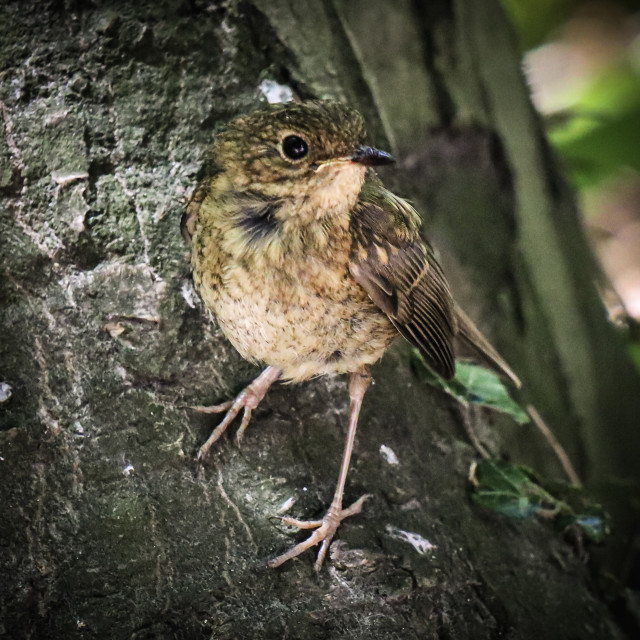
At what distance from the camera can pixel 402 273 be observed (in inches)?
97.3

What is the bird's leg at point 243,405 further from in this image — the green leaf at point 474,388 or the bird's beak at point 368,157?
the bird's beak at point 368,157

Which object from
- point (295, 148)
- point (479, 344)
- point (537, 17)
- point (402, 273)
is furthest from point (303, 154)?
point (537, 17)

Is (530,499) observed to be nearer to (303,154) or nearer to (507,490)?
(507,490)

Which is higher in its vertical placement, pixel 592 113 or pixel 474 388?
pixel 592 113

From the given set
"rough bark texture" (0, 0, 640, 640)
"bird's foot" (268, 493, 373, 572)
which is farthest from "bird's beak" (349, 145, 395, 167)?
"bird's foot" (268, 493, 373, 572)

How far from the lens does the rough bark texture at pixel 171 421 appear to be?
80.8 inches

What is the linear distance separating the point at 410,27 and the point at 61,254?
195 cm

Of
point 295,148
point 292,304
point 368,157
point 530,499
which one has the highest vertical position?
point 295,148

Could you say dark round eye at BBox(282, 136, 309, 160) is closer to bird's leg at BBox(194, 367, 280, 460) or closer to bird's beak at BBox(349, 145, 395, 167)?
bird's beak at BBox(349, 145, 395, 167)

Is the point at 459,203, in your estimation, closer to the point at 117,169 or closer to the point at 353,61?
the point at 353,61

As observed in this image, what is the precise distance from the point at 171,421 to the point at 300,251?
65cm

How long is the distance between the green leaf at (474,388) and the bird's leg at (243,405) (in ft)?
1.96

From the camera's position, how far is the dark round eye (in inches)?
85.0

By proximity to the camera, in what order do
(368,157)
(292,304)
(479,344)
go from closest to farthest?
(368,157), (292,304), (479,344)
